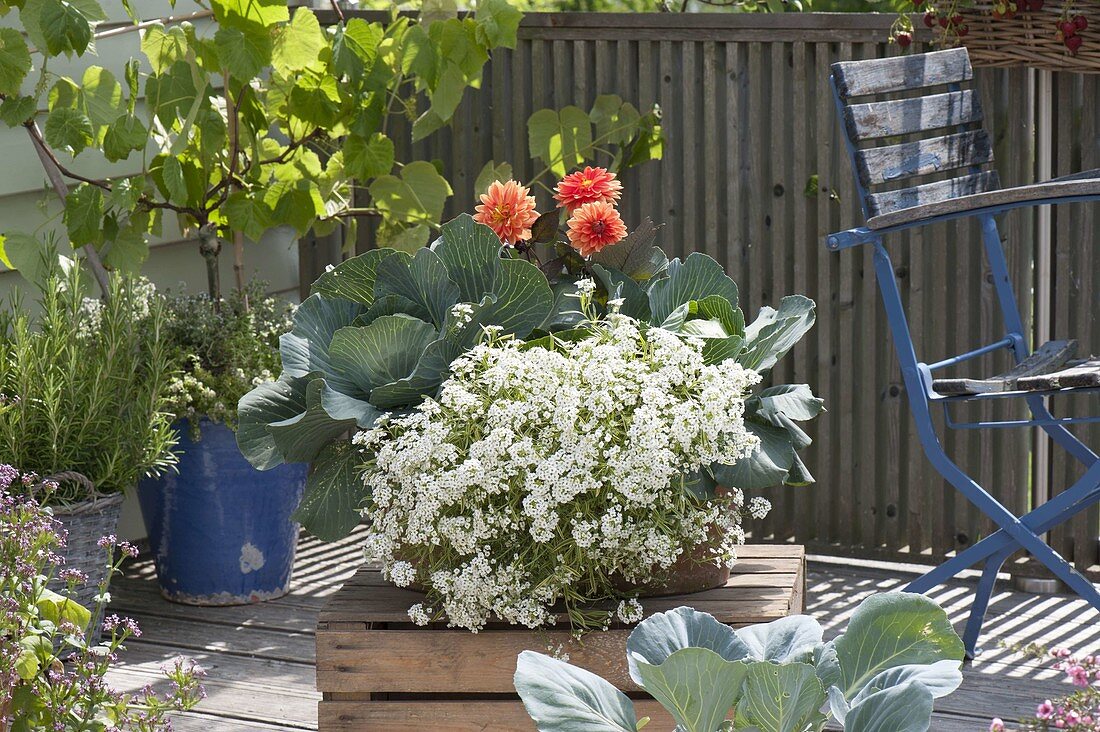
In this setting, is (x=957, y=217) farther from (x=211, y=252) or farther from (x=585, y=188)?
(x=211, y=252)

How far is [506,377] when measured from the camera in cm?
181

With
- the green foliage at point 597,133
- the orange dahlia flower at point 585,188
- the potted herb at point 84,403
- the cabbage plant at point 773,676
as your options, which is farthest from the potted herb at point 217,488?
the cabbage plant at point 773,676

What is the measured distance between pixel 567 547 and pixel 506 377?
25 cm

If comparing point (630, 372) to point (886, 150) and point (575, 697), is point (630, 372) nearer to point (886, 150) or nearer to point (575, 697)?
point (575, 697)

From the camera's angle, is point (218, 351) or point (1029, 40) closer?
point (1029, 40)

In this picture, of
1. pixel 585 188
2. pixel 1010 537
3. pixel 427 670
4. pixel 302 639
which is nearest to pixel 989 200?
pixel 1010 537

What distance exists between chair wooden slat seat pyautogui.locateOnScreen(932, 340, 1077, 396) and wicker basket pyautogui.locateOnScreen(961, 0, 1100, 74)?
2.26ft

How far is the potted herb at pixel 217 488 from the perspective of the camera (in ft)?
10.4

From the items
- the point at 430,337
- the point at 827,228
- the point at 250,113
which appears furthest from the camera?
the point at 827,228

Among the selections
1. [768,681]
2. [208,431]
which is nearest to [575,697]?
[768,681]

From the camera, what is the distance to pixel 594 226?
2.13 meters

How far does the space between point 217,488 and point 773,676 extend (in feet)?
7.43

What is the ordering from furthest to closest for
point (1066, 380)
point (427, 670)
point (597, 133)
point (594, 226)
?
1. point (597, 133)
2. point (1066, 380)
3. point (594, 226)
4. point (427, 670)

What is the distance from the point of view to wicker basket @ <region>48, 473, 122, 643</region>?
9.32ft
